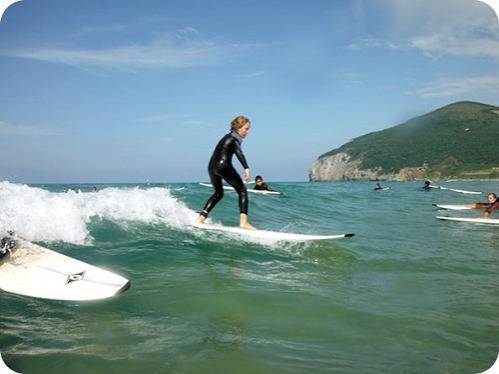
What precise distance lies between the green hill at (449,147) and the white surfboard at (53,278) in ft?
468

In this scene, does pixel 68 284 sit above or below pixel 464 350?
above

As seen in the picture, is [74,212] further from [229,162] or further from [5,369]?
[5,369]

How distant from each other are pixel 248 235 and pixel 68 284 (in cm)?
426

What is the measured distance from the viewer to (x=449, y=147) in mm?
162125

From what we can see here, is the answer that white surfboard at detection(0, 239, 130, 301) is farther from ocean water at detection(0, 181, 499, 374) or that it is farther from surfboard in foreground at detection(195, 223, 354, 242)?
surfboard in foreground at detection(195, 223, 354, 242)

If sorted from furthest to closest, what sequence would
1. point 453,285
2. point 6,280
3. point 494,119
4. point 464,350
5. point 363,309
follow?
point 494,119, point 453,285, point 6,280, point 363,309, point 464,350

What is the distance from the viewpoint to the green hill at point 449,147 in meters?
146

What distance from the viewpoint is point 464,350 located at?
3.82 metres

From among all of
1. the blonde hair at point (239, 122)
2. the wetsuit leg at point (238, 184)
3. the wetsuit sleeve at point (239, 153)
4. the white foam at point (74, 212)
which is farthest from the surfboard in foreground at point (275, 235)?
the blonde hair at point (239, 122)

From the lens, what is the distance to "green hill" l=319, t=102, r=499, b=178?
480 feet

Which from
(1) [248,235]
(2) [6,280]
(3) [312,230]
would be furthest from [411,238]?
(2) [6,280]

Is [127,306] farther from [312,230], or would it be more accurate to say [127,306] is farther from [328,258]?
[312,230]

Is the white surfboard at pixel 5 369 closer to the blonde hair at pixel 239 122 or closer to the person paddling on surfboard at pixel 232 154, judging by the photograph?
the person paddling on surfboard at pixel 232 154

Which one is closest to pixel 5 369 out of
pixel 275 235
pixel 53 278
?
pixel 53 278
